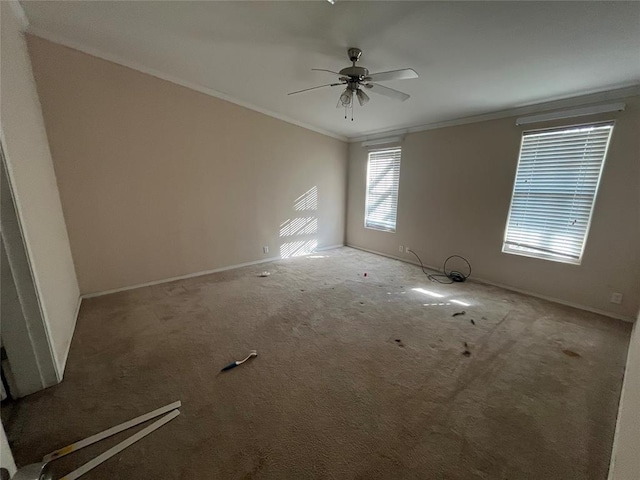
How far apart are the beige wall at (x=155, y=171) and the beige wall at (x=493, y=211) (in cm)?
210

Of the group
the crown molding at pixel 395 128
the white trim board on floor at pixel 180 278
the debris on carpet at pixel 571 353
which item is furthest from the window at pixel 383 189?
the debris on carpet at pixel 571 353

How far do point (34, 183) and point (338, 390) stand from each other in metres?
2.73

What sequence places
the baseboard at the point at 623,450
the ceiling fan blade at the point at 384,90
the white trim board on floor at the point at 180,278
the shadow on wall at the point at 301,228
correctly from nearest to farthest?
1. the baseboard at the point at 623,450
2. the ceiling fan blade at the point at 384,90
3. the white trim board on floor at the point at 180,278
4. the shadow on wall at the point at 301,228

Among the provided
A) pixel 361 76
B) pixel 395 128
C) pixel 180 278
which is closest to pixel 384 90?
pixel 361 76

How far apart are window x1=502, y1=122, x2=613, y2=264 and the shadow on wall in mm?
3238

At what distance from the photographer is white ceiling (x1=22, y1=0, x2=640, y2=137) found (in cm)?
178

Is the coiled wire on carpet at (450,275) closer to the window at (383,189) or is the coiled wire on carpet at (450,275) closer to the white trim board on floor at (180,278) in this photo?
the window at (383,189)

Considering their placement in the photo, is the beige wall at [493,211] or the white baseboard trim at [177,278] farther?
the white baseboard trim at [177,278]

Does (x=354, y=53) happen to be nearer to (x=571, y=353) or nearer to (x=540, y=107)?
(x=540, y=107)

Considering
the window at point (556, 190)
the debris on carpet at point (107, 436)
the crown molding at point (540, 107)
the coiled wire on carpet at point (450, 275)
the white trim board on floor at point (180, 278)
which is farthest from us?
the coiled wire on carpet at point (450, 275)

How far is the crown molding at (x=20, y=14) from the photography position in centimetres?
201

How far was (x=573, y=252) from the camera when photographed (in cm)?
297

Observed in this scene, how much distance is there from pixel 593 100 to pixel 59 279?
5.55 metres

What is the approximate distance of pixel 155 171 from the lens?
3.22m
